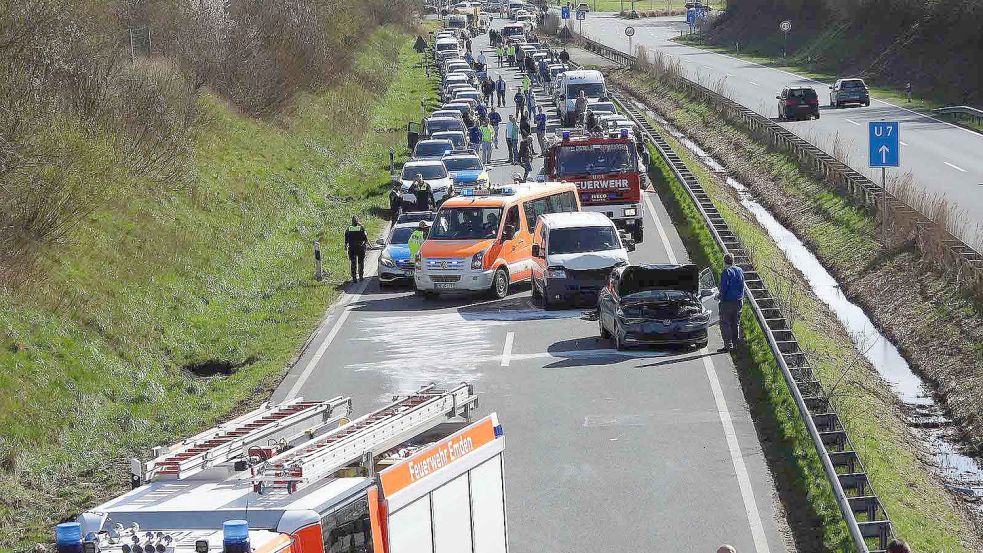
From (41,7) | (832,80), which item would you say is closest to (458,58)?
(832,80)

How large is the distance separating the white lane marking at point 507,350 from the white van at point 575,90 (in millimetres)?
35027

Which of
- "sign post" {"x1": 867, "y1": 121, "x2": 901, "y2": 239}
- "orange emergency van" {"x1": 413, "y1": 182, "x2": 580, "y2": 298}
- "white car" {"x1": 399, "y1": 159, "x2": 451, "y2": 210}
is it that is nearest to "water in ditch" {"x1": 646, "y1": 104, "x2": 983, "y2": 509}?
"sign post" {"x1": 867, "y1": 121, "x2": 901, "y2": 239}

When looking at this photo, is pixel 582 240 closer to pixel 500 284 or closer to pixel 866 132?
pixel 500 284

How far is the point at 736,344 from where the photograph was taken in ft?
72.8

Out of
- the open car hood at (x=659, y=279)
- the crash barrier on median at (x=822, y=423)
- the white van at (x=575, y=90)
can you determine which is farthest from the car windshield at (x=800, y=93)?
the open car hood at (x=659, y=279)

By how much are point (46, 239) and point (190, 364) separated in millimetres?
2974

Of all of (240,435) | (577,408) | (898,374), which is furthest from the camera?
(898,374)

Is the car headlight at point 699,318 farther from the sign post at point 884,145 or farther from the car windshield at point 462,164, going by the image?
the car windshield at point 462,164

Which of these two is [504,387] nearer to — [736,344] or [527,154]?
[736,344]

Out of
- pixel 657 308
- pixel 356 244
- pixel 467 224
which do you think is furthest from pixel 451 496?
pixel 356 244

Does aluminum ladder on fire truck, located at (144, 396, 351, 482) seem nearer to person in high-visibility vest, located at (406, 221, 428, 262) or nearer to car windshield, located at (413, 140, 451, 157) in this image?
person in high-visibility vest, located at (406, 221, 428, 262)

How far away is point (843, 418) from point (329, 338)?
9633 mm

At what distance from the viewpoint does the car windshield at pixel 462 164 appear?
136ft

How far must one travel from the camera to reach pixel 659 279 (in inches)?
908
